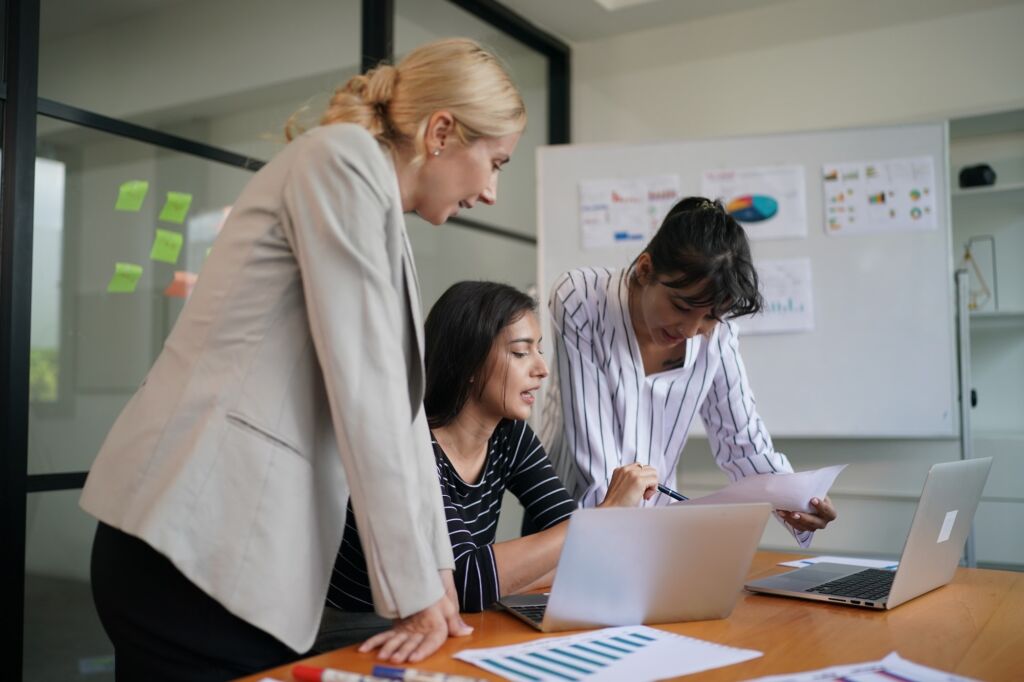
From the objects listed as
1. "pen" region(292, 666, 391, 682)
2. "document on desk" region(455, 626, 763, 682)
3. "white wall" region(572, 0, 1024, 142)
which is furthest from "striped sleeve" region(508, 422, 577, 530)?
"white wall" region(572, 0, 1024, 142)

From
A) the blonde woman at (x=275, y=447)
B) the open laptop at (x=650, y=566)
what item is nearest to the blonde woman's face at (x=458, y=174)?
the blonde woman at (x=275, y=447)

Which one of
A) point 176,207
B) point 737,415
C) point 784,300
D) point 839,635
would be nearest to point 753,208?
point 784,300

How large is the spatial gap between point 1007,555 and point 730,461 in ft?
5.80

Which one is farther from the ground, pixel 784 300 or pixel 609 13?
pixel 609 13

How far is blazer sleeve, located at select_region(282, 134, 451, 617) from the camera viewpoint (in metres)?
0.94

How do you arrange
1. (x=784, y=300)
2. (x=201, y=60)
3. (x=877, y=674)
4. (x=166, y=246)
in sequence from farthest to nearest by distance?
(x=784, y=300) < (x=201, y=60) < (x=166, y=246) < (x=877, y=674)

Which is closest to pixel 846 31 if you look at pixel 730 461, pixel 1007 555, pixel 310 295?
pixel 1007 555

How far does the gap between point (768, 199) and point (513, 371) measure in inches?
72.8

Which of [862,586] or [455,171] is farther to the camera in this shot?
[862,586]

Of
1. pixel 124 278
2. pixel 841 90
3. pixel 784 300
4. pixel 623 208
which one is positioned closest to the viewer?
pixel 124 278

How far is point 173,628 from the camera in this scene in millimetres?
966

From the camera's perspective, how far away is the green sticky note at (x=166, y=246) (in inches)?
93.4

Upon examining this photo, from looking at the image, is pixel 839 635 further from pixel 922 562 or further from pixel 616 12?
pixel 616 12

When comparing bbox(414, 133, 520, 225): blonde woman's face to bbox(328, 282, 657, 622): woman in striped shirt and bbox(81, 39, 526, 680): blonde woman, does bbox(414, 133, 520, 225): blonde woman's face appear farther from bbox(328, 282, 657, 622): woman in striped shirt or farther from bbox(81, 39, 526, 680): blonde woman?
bbox(328, 282, 657, 622): woman in striped shirt
